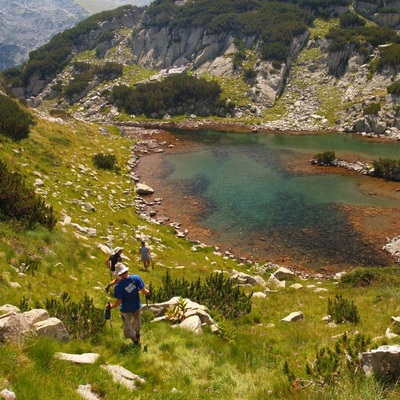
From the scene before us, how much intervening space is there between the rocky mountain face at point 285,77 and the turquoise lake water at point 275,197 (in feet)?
54.8

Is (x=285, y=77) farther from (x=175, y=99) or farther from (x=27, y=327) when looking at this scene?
(x=27, y=327)

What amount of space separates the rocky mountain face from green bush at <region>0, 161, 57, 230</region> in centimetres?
6408

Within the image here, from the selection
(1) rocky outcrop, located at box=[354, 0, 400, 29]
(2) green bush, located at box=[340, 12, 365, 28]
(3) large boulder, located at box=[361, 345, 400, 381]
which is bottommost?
(3) large boulder, located at box=[361, 345, 400, 381]

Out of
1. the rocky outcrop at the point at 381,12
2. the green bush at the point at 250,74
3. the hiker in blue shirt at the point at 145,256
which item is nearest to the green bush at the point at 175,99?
the green bush at the point at 250,74

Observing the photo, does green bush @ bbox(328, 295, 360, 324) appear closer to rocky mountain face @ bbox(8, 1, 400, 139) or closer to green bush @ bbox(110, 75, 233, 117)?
rocky mountain face @ bbox(8, 1, 400, 139)

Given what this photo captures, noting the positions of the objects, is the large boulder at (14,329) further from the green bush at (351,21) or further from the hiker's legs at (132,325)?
the green bush at (351,21)

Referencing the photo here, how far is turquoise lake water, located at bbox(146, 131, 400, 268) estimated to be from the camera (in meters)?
25.7

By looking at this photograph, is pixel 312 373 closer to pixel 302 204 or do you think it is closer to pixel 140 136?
pixel 302 204

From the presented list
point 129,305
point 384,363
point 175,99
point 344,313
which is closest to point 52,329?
point 129,305

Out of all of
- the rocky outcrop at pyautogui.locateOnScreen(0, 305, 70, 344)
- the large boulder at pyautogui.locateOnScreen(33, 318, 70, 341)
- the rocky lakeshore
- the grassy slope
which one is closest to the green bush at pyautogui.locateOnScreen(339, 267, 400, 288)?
the grassy slope

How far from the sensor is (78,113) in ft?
309

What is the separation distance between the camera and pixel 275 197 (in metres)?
35.2

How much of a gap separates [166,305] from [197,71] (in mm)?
110965

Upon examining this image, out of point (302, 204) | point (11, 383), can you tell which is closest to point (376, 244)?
point (302, 204)
